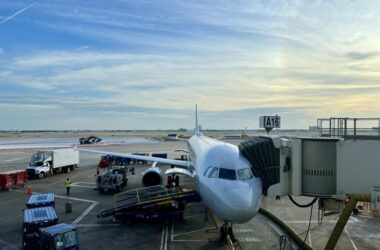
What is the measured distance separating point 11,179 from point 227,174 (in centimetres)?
2750

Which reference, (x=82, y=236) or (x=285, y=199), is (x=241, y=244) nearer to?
(x=82, y=236)

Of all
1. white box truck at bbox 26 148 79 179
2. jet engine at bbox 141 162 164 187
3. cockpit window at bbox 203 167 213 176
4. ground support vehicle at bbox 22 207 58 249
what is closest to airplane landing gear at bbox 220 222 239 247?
cockpit window at bbox 203 167 213 176

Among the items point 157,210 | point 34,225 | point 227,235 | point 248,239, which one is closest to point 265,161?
point 227,235

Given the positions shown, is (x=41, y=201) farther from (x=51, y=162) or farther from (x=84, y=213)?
(x=51, y=162)

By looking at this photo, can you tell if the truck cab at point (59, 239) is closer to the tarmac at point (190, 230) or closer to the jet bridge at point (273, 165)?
the tarmac at point (190, 230)

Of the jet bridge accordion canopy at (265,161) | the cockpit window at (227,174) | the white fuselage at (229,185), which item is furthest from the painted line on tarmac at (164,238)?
the jet bridge accordion canopy at (265,161)

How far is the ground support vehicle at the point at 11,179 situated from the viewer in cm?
3488

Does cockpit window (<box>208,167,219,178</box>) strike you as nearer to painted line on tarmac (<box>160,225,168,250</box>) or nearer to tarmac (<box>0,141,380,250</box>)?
tarmac (<box>0,141,380,250</box>)

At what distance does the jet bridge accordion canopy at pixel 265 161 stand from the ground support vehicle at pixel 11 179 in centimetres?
2698

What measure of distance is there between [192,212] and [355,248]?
35.5 feet

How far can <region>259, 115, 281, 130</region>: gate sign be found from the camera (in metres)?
22.3

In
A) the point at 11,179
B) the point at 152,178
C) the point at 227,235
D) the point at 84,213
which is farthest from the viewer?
the point at 11,179

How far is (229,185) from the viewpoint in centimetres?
1534

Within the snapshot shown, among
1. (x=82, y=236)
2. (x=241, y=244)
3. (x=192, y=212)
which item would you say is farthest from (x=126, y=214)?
(x=241, y=244)
